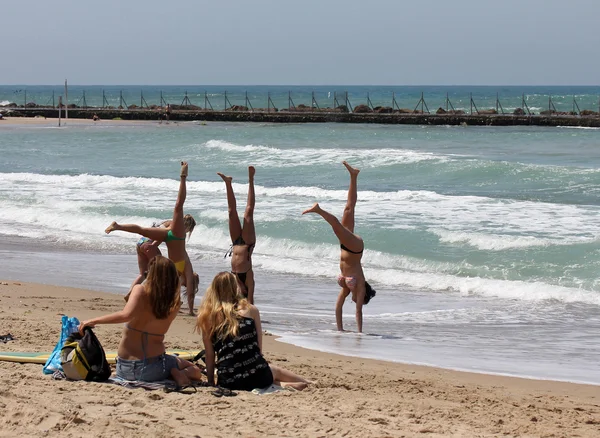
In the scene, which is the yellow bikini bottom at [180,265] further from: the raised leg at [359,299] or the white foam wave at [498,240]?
the white foam wave at [498,240]

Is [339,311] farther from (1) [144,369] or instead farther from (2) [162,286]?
(2) [162,286]

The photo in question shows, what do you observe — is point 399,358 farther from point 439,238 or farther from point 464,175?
point 464,175

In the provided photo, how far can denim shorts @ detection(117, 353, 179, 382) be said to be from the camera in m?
6.19

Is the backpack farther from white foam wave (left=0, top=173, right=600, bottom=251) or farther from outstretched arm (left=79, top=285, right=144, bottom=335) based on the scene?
white foam wave (left=0, top=173, right=600, bottom=251)

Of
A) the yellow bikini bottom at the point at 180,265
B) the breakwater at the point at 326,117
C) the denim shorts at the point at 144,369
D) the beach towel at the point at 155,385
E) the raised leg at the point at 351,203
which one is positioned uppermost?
the breakwater at the point at 326,117

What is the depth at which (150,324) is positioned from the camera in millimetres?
6125

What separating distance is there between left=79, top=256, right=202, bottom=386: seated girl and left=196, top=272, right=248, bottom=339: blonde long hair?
0.67 ft

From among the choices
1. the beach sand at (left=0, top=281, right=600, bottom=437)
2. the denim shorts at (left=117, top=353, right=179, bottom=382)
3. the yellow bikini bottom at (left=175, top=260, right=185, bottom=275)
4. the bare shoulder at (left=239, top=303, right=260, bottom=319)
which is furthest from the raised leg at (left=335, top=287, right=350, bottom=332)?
the denim shorts at (left=117, top=353, right=179, bottom=382)

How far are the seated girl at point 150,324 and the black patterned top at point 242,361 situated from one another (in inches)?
10.5

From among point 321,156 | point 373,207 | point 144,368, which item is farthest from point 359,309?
point 321,156

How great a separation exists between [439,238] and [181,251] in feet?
23.8

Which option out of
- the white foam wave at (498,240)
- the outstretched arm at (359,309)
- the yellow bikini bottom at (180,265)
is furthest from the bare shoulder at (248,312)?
the white foam wave at (498,240)

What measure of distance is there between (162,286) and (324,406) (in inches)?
50.9

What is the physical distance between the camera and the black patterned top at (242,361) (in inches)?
242
